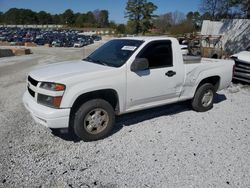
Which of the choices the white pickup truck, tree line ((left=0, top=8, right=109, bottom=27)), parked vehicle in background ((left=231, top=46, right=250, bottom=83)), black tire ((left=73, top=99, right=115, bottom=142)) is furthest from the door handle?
tree line ((left=0, top=8, right=109, bottom=27))

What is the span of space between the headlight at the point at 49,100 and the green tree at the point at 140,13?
52.6 m

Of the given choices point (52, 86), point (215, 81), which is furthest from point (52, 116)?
point (215, 81)

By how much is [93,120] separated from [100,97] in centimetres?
42

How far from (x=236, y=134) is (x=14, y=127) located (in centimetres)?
418

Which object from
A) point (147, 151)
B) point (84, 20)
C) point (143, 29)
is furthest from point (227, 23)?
point (84, 20)

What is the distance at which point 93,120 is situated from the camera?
14.0 feet

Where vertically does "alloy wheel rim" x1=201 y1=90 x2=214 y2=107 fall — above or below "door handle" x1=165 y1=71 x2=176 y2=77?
below

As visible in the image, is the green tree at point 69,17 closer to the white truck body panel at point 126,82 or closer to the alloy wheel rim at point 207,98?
the alloy wheel rim at point 207,98

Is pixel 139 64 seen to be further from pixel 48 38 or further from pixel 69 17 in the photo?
pixel 69 17

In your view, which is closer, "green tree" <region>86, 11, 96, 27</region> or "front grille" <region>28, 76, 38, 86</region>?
"front grille" <region>28, 76, 38, 86</region>

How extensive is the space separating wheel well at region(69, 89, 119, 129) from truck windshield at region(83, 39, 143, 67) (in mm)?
507

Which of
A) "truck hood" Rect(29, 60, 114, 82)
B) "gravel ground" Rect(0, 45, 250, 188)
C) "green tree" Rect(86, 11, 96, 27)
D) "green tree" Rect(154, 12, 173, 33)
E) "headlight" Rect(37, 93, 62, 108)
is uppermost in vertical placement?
"green tree" Rect(86, 11, 96, 27)

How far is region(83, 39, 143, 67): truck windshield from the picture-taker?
15.0 ft

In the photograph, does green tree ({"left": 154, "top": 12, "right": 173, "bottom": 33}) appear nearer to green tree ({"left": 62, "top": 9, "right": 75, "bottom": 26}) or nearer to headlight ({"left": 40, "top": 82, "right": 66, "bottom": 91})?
headlight ({"left": 40, "top": 82, "right": 66, "bottom": 91})
